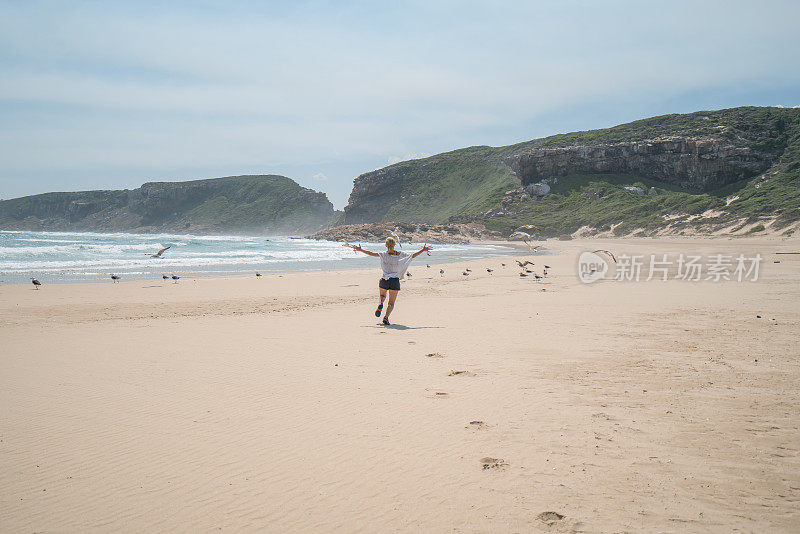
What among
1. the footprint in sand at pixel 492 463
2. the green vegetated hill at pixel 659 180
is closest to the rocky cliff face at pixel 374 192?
the green vegetated hill at pixel 659 180

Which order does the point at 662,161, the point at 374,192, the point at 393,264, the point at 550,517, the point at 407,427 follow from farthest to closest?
the point at 374,192
the point at 662,161
the point at 393,264
the point at 407,427
the point at 550,517

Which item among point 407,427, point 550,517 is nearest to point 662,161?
point 407,427

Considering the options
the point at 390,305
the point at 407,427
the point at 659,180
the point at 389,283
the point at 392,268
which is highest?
the point at 659,180

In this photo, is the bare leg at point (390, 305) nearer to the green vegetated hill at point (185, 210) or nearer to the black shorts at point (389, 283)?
the black shorts at point (389, 283)

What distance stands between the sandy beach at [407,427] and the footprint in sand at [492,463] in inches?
1.0

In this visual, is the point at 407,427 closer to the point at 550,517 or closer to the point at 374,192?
the point at 550,517

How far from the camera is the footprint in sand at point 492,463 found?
12.4ft

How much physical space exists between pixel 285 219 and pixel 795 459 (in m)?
178

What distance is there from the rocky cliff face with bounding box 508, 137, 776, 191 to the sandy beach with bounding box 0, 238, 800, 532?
77.0 meters

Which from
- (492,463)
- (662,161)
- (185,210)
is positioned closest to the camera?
(492,463)

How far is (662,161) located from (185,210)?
174580 millimetres

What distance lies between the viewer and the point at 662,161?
3221 inches

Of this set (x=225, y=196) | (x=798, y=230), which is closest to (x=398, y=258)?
(x=798, y=230)

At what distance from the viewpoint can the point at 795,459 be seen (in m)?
3.77
